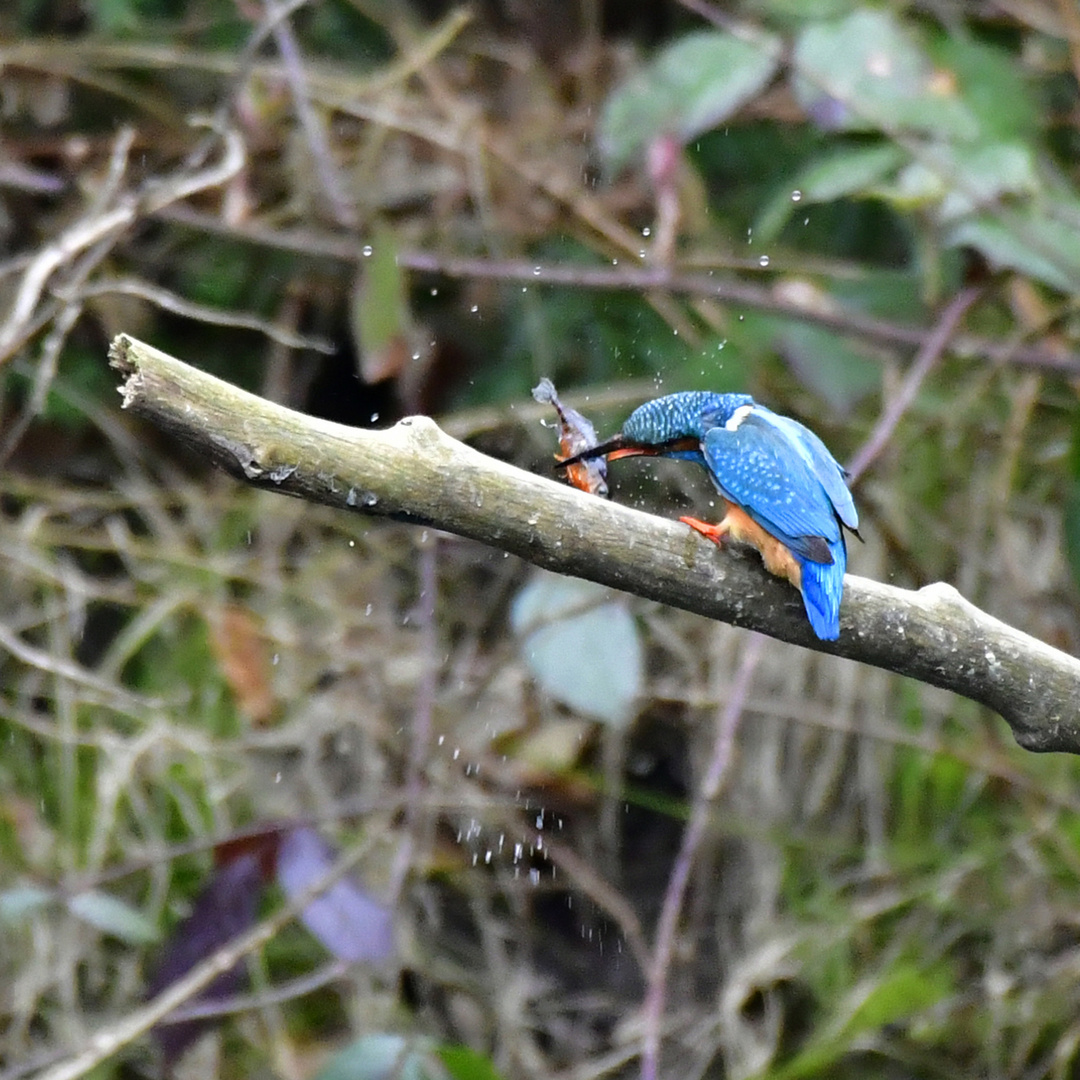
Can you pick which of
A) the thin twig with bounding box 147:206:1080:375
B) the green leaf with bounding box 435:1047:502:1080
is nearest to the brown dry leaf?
the thin twig with bounding box 147:206:1080:375

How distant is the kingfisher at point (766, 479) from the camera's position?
1.37 metres

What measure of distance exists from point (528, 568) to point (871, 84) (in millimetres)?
1117

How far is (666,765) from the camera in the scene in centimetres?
300

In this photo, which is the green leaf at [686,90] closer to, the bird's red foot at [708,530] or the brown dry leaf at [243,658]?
the brown dry leaf at [243,658]

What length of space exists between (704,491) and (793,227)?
0.70 m

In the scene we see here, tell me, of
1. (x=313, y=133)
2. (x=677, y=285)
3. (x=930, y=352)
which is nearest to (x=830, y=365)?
(x=930, y=352)

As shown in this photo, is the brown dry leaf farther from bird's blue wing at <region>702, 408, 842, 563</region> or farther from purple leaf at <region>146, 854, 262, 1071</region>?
bird's blue wing at <region>702, 408, 842, 563</region>

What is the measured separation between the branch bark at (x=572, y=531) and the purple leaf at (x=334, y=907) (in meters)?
1.06

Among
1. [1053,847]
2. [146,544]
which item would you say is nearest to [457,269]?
[146,544]

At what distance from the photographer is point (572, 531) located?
49.1 inches

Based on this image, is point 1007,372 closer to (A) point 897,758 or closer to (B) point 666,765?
(A) point 897,758

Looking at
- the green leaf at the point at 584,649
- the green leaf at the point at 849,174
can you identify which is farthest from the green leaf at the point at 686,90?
the green leaf at the point at 584,649

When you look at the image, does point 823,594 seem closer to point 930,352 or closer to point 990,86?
point 930,352

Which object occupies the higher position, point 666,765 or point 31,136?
point 31,136
